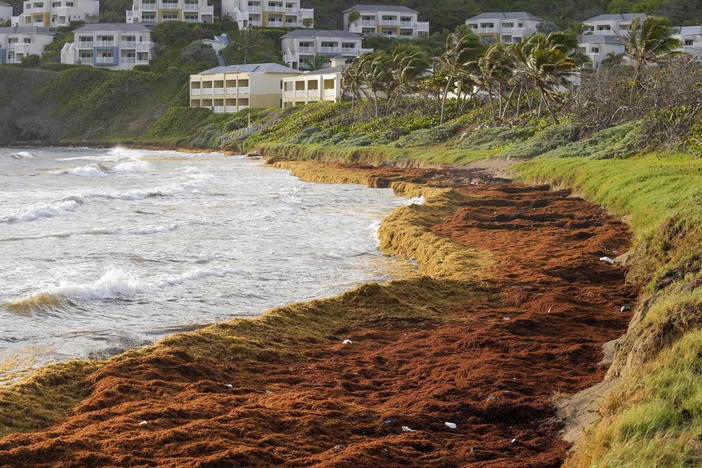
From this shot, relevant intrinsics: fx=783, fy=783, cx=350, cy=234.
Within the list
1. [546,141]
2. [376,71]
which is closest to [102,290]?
[546,141]

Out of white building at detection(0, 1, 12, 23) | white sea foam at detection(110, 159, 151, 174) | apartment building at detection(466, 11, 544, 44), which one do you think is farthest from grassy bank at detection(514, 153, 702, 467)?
white building at detection(0, 1, 12, 23)

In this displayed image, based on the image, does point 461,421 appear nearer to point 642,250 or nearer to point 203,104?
point 642,250

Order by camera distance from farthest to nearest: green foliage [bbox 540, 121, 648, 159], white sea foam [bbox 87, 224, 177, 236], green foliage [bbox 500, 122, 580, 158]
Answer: green foliage [bbox 500, 122, 580, 158] → green foliage [bbox 540, 121, 648, 159] → white sea foam [bbox 87, 224, 177, 236]

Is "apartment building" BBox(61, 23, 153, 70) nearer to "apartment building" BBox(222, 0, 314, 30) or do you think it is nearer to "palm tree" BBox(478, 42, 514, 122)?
"apartment building" BBox(222, 0, 314, 30)

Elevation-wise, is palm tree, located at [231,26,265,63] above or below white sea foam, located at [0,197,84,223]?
above

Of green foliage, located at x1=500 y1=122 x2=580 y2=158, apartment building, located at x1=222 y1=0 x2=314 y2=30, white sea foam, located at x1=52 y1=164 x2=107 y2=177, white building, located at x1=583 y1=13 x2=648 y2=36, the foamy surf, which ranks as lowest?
white sea foam, located at x1=52 y1=164 x2=107 y2=177

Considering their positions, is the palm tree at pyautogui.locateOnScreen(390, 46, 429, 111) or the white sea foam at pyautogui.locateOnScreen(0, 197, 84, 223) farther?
the palm tree at pyautogui.locateOnScreen(390, 46, 429, 111)

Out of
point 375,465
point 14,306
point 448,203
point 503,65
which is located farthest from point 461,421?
point 503,65
